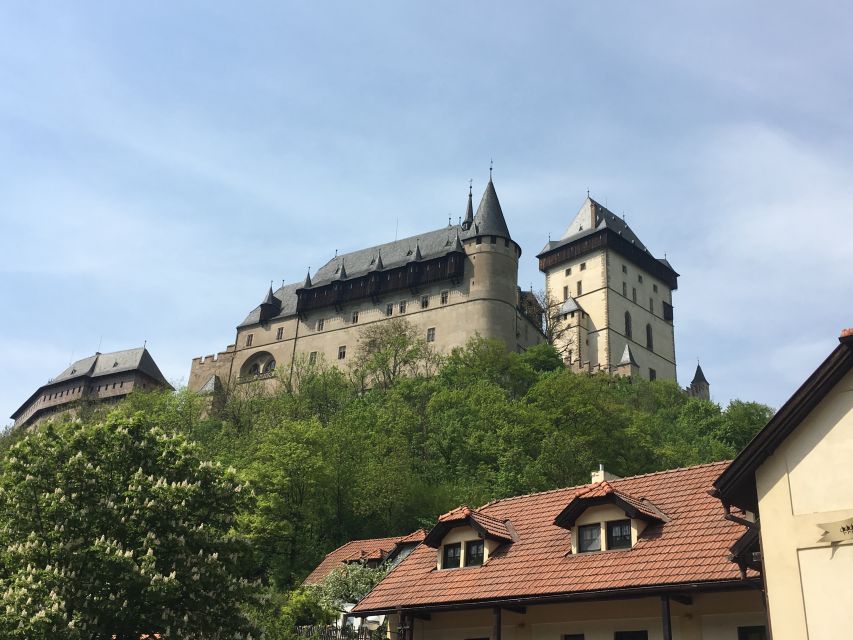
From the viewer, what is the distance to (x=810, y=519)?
11727mm

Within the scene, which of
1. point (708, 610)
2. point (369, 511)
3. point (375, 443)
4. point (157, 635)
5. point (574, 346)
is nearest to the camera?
point (708, 610)

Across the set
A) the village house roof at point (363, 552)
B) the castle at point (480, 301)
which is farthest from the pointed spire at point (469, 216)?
the village house roof at point (363, 552)

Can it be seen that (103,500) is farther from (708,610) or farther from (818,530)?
(818,530)

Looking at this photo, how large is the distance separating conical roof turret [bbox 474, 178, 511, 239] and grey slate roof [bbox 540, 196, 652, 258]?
22.8m

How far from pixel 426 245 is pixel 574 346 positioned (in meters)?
20.5

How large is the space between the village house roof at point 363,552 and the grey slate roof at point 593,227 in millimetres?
78773

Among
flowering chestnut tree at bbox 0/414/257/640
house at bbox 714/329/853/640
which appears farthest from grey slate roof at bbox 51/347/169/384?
house at bbox 714/329/853/640

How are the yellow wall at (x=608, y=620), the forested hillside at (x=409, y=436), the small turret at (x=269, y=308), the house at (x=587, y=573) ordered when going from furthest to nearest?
1. the small turret at (x=269, y=308)
2. the forested hillside at (x=409, y=436)
3. the house at (x=587, y=573)
4. the yellow wall at (x=608, y=620)

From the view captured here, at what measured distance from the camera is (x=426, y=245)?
301 ft

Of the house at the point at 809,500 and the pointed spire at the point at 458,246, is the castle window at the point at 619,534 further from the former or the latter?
the pointed spire at the point at 458,246

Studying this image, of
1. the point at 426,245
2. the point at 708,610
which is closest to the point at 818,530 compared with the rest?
the point at 708,610

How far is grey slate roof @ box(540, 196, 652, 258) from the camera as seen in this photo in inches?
4338

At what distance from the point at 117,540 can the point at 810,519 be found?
13.9 meters

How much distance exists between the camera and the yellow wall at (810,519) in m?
11.3
